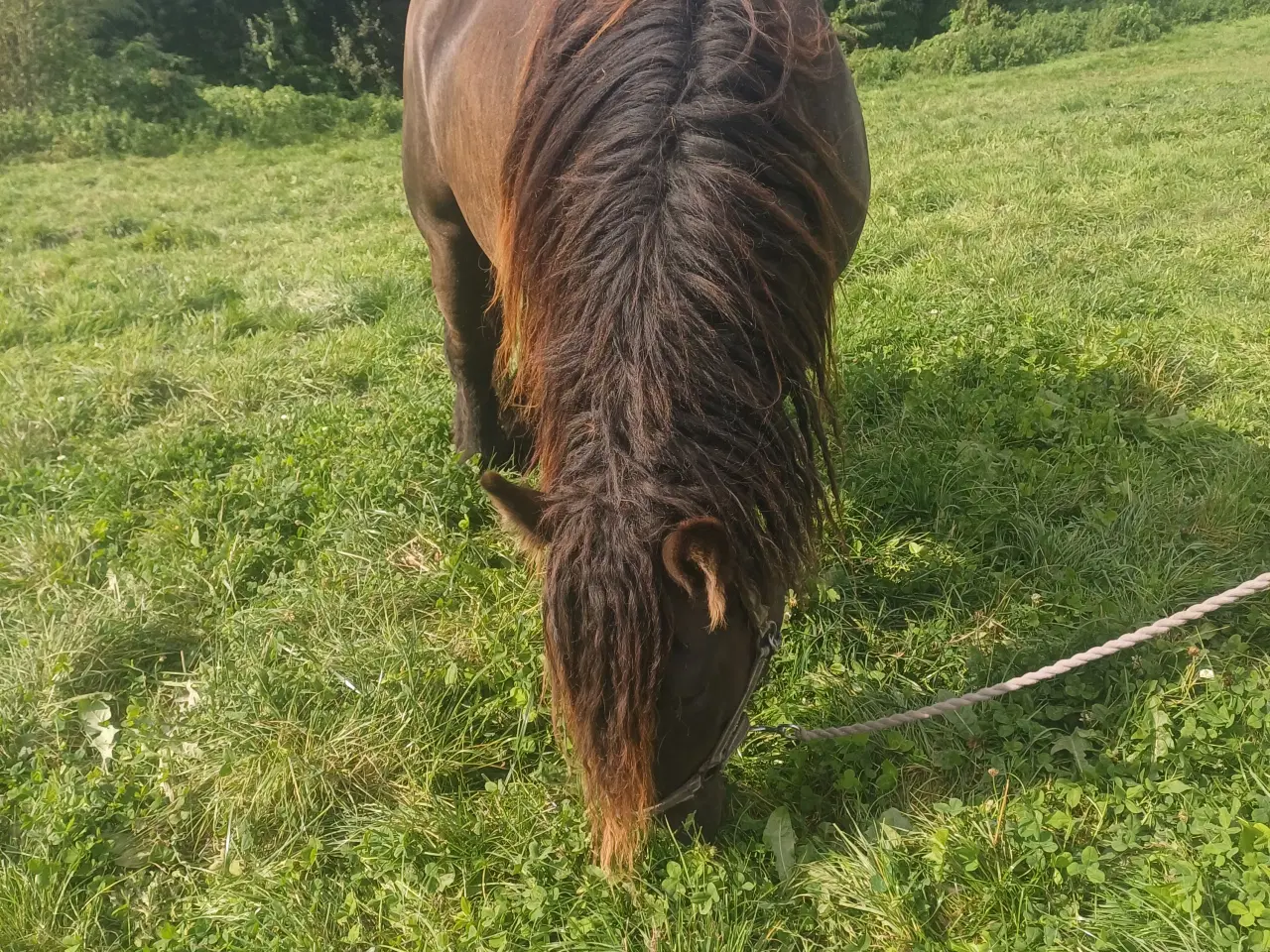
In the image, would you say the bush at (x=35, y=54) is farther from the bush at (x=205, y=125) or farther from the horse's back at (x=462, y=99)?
the horse's back at (x=462, y=99)

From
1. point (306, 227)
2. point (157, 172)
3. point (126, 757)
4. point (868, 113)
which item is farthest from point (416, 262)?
point (868, 113)

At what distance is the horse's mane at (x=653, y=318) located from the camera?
138 cm

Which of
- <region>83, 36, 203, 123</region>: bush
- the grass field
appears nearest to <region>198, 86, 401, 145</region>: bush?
<region>83, 36, 203, 123</region>: bush

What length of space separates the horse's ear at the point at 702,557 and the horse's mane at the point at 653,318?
1.8 inches

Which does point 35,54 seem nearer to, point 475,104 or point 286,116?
point 286,116

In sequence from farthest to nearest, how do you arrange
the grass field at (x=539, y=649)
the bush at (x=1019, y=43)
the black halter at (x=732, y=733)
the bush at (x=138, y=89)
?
the bush at (x=1019, y=43) < the bush at (x=138, y=89) < the grass field at (x=539, y=649) < the black halter at (x=732, y=733)

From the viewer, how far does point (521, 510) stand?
1417 millimetres

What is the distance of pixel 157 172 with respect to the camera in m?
10.4

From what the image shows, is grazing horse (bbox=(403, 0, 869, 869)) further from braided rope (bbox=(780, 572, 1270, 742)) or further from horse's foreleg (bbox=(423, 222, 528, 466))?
horse's foreleg (bbox=(423, 222, 528, 466))

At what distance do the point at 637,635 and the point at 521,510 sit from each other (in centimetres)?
31

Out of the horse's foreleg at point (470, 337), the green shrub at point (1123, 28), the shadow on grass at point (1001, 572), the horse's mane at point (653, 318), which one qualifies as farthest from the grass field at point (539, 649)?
the green shrub at point (1123, 28)

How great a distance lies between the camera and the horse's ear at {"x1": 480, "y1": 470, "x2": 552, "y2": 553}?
138 cm

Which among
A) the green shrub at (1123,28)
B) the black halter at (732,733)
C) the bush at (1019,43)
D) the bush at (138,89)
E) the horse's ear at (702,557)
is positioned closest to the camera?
the horse's ear at (702,557)

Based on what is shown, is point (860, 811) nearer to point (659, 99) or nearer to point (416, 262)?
point (659, 99)
